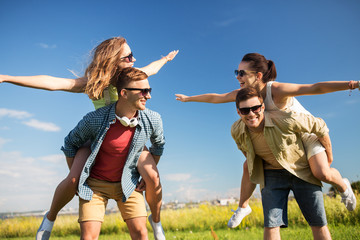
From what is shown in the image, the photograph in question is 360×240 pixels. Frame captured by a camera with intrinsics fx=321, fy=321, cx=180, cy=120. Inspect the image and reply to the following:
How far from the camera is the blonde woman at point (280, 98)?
3.98m

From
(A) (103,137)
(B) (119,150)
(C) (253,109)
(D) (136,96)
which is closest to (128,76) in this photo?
(D) (136,96)

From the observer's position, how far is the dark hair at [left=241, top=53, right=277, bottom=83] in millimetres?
4598

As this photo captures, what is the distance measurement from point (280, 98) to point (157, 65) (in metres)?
1.97

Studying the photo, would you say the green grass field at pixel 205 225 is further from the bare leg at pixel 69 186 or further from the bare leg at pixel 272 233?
the bare leg at pixel 69 186

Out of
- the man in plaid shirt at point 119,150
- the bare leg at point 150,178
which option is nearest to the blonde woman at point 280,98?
the man in plaid shirt at point 119,150

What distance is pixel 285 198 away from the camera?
167 inches

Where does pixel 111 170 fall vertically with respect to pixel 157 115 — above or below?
below

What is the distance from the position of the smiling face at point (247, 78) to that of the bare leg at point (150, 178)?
167 cm

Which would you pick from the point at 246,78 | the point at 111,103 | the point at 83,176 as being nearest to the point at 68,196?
the point at 83,176

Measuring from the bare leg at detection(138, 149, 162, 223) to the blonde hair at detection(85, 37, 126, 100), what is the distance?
1033 mm

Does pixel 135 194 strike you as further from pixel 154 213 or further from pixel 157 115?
pixel 157 115

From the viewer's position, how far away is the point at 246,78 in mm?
4586

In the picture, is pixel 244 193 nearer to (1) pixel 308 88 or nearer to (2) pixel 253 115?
(2) pixel 253 115

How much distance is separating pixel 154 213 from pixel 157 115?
1.33 metres
